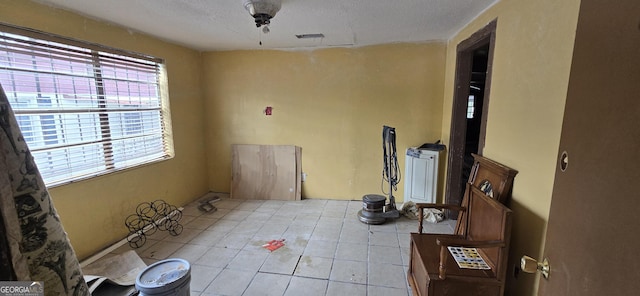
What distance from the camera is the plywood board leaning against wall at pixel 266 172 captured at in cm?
395

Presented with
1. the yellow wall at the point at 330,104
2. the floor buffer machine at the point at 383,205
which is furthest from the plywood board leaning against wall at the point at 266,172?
the floor buffer machine at the point at 383,205

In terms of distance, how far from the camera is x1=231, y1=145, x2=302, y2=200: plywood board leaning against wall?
12.9ft

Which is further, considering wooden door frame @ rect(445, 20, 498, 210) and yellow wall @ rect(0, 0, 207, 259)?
wooden door frame @ rect(445, 20, 498, 210)

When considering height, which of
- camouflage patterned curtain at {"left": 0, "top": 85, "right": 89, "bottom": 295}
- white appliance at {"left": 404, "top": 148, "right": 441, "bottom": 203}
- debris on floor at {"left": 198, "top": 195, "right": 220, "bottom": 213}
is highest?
camouflage patterned curtain at {"left": 0, "top": 85, "right": 89, "bottom": 295}

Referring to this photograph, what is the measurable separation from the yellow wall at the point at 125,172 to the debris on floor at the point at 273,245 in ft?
4.95

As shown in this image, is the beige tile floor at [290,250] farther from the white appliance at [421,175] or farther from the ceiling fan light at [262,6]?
the ceiling fan light at [262,6]

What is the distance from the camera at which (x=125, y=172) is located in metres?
2.79

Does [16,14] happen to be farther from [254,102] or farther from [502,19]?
[502,19]

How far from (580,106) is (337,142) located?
121 inches

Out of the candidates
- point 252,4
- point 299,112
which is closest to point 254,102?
point 299,112

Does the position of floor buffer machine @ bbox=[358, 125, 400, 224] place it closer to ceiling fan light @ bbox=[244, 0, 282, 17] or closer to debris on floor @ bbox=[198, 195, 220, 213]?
ceiling fan light @ bbox=[244, 0, 282, 17]

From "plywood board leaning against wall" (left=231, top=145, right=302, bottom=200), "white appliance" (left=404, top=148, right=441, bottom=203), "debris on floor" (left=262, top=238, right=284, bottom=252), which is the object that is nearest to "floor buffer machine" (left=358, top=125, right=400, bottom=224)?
"white appliance" (left=404, top=148, right=441, bottom=203)

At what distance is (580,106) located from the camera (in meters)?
0.74

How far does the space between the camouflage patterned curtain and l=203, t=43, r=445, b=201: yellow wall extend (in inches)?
125
